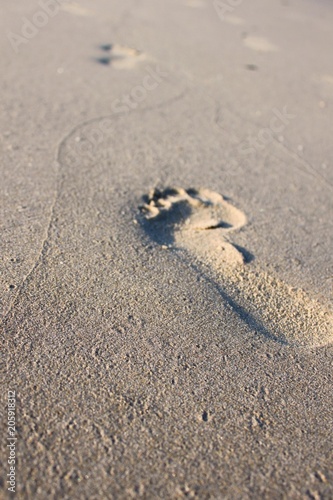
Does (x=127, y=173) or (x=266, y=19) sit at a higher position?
(x=266, y=19)

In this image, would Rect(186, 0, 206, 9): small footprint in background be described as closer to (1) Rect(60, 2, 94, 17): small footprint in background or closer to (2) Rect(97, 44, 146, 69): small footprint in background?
(1) Rect(60, 2, 94, 17): small footprint in background

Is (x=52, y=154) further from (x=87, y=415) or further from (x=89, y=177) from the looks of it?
(x=87, y=415)

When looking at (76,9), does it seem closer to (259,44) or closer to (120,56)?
(120,56)

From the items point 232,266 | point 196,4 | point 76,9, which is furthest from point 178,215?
point 196,4

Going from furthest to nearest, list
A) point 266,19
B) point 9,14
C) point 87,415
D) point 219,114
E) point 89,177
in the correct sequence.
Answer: point 266,19, point 9,14, point 219,114, point 89,177, point 87,415

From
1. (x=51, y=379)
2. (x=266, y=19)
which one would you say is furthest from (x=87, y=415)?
(x=266, y=19)

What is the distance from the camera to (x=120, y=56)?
14.4 feet

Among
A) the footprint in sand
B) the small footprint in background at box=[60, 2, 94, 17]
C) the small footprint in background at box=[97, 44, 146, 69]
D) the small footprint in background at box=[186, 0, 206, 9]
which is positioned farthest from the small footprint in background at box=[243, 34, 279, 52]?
the footprint in sand

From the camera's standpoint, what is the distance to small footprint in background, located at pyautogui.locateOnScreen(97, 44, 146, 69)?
13.9ft

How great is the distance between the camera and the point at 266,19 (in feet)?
19.1

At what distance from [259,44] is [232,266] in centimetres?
349

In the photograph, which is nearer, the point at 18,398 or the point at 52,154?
the point at 18,398

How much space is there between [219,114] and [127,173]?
44.8 inches

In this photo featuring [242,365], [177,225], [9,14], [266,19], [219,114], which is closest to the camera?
[242,365]
